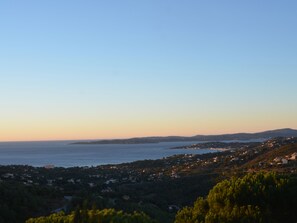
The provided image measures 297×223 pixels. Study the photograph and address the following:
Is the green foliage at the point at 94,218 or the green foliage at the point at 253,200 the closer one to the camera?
the green foliage at the point at 94,218

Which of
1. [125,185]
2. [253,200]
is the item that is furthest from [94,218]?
[125,185]

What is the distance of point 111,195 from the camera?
2844 centimetres

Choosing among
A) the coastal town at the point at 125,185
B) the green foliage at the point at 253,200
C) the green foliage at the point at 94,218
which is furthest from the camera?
the coastal town at the point at 125,185

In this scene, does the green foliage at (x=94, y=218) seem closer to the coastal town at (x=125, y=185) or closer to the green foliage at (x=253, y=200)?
the green foliage at (x=253, y=200)

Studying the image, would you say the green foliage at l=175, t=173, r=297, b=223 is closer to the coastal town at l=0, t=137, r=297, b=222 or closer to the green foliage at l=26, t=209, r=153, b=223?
the green foliage at l=26, t=209, r=153, b=223

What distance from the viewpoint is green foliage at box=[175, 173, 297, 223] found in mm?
12938

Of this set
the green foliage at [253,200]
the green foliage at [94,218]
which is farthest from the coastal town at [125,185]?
the green foliage at [94,218]

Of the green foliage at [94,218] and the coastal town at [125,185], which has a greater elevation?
the green foliage at [94,218]

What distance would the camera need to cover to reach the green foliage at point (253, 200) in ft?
42.4

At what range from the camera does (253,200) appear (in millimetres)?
13672

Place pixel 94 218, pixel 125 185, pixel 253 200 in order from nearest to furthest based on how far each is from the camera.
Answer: pixel 94 218 → pixel 253 200 → pixel 125 185

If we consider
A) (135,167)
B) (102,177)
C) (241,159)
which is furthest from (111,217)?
(135,167)

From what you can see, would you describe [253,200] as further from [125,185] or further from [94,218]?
[125,185]

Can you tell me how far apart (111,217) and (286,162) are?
37.5 metres
